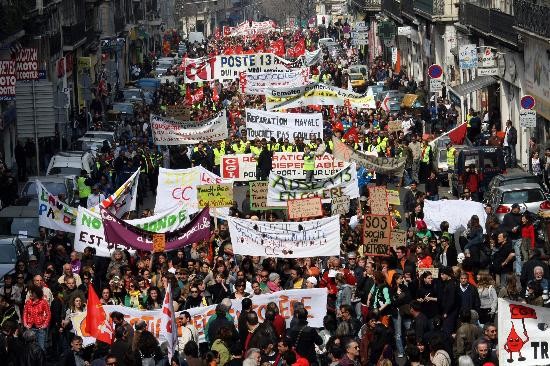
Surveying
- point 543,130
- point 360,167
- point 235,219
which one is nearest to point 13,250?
point 235,219

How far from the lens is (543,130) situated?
47.7 meters

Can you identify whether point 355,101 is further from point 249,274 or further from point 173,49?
point 173,49

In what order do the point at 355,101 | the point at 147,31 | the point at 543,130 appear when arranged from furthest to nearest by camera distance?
the point at 147,31, the point at 355,101, the point at 543,130

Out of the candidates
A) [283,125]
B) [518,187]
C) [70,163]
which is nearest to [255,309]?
[518,187]

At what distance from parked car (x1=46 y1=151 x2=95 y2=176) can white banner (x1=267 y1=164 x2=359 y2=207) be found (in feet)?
34.3

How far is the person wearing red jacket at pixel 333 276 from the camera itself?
24750 mm

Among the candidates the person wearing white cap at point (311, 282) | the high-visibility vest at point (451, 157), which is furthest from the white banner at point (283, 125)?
the person wearing white cap at point (311, 282)

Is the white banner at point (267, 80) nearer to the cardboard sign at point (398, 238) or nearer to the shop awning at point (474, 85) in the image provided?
the shop awning at point (474, 85)

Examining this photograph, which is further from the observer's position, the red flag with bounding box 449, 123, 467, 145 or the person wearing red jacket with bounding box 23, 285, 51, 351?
the red flag with bounding box 449, 123, 467, 145

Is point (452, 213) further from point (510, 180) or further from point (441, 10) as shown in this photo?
point (441, 10)

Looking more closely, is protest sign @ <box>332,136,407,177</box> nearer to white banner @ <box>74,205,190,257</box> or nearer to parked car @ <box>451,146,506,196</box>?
parked car @ <box>451,146,506,196</box>

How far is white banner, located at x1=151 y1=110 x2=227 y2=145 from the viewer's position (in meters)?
46.8

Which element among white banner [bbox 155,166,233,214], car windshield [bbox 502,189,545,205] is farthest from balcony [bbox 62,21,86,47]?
car windshield [bbox 502,189,545,205]

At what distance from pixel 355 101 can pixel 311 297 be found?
32163mm
